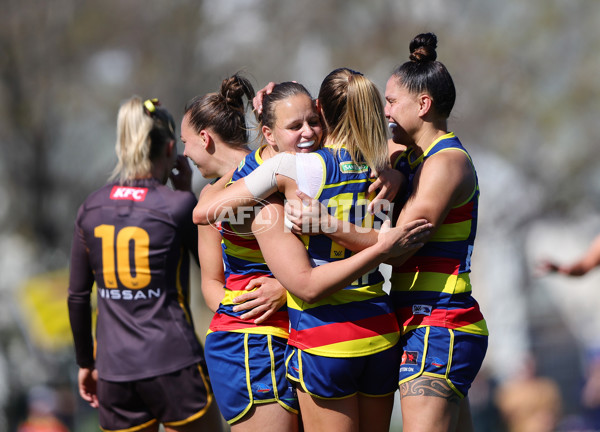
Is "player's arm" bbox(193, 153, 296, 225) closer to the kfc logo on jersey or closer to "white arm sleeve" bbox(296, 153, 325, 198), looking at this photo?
"white arm sleeve" bbox(296, 153, 325, 198)

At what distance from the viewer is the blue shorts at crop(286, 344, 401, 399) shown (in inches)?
115

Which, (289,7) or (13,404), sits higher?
(289,7)

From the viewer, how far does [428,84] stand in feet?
10.6

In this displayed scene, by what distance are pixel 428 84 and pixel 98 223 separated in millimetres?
1924

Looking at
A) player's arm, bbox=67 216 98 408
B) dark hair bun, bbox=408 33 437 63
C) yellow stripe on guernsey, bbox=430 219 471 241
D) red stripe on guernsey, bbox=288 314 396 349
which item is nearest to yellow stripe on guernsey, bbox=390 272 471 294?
yellow stripe on guernsey, bbox=430 219 471 241

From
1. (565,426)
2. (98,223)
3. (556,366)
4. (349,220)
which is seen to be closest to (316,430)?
(349,220)

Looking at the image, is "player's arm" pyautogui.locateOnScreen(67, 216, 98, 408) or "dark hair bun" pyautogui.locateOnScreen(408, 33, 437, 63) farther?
"player's arm" pyautogui.locateOnScreen(67, 216, 98, 408)

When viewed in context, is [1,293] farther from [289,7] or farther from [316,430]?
[316,430]

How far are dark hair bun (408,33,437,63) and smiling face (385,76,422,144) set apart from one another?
14 centimetres

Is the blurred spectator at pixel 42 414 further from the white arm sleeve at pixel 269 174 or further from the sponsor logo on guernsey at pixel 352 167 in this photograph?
the sponsor logo on guernsey at pixel 352 167

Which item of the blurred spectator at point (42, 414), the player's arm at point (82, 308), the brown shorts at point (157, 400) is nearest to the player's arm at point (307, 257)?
the brown shorts at point (157, 400)

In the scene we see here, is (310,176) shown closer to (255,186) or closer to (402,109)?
(255,186)

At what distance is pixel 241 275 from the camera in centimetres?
330

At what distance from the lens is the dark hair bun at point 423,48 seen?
3.27 meters
